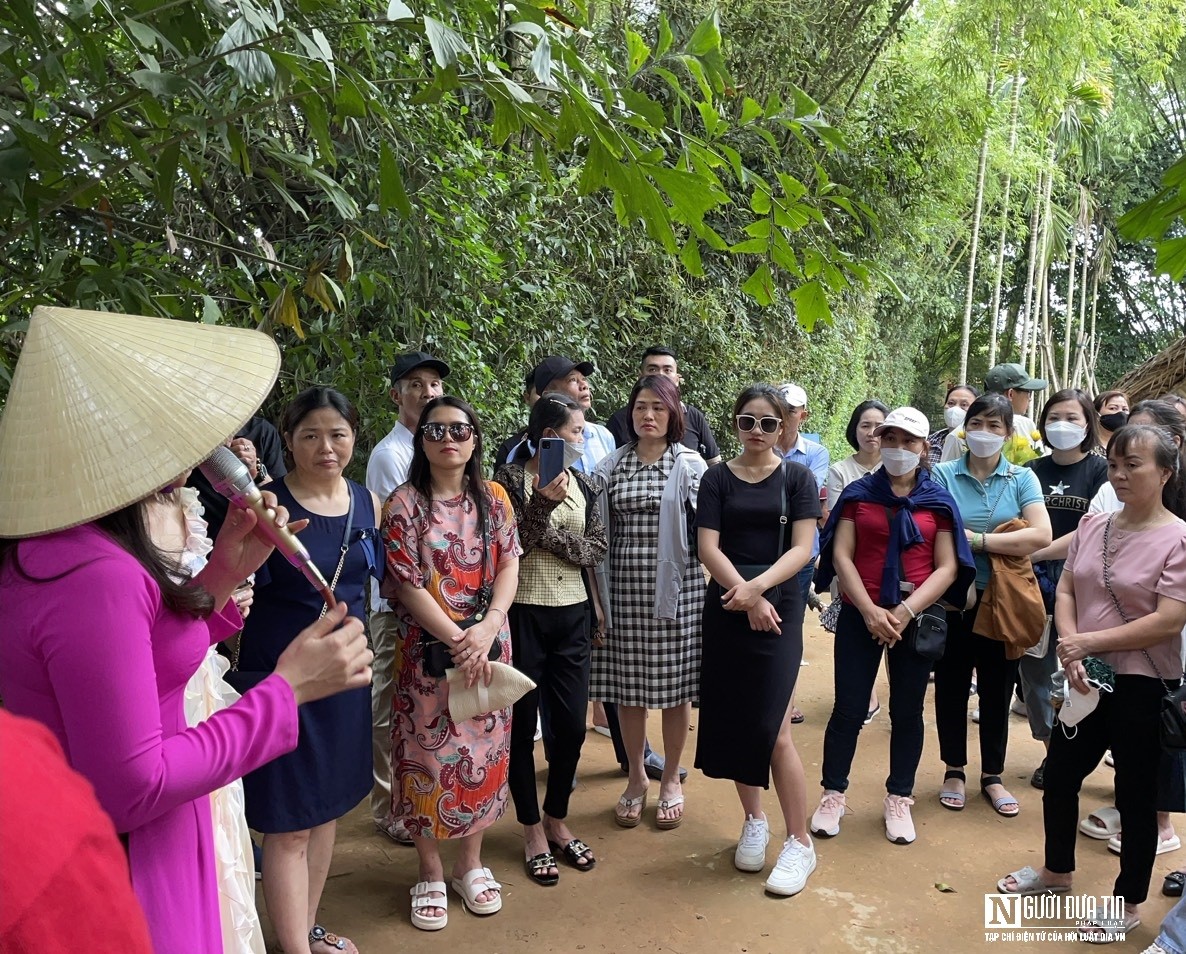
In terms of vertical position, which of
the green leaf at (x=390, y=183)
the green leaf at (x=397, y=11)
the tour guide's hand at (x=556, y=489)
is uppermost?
the green leaf at (x=397, y=11)

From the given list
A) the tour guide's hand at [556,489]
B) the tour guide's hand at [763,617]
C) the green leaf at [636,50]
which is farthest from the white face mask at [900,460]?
the green leaf at [636,50]

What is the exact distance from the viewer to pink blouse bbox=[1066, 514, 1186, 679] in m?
2.96

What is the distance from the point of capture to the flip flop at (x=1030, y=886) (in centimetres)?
326

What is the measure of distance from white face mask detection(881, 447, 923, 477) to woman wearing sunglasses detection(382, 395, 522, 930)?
5.57ft

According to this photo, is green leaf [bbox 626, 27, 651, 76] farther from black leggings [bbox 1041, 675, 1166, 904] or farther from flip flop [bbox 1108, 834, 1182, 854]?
flip flop [bbox 1108, 834, 1182, 854]

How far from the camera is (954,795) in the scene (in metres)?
4.07

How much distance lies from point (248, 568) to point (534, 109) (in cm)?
103

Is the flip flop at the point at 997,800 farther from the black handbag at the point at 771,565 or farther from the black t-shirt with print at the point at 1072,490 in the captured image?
the black handbag at the point at 771,565

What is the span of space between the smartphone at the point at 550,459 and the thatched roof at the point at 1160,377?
5.48m

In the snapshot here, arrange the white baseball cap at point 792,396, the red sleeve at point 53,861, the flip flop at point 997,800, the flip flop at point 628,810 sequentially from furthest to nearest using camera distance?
the white baseball cap at point 792,396
the flip flop at point 997,800
the flip flop at point 628,810
the red sleeve at point 53,861

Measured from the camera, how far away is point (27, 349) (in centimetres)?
128

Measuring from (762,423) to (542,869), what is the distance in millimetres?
1893

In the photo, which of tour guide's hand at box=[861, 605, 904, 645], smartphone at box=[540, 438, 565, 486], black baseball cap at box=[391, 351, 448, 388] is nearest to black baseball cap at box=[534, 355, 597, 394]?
black baseball cap at box=[391, 351, 448, 388]

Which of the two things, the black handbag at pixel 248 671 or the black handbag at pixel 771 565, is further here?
the black handbag at pixel 771 565
